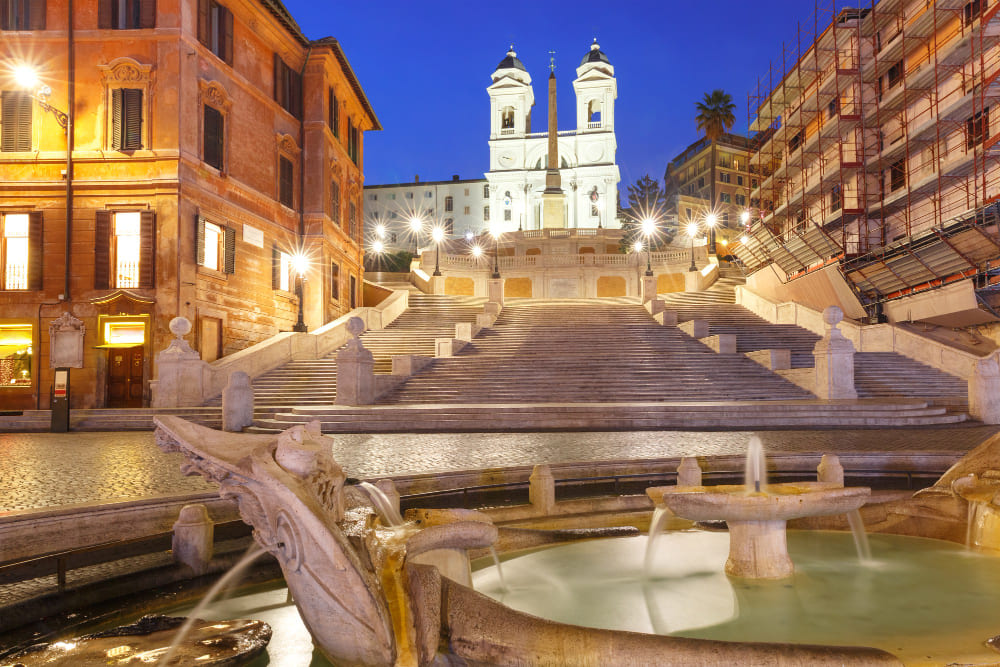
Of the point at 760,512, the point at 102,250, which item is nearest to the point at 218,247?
the point at 102,250

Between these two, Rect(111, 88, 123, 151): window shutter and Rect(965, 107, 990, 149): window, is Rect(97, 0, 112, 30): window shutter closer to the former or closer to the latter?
Rect(111, 88, 123, 151): window shutter

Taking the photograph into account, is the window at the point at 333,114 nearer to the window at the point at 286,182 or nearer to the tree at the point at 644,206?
the window at the point at 286,182

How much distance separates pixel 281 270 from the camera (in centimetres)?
2777

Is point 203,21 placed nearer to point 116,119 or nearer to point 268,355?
point 116,119

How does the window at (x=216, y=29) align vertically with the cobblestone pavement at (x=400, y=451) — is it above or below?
above

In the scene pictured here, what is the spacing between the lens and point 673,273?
44.9m

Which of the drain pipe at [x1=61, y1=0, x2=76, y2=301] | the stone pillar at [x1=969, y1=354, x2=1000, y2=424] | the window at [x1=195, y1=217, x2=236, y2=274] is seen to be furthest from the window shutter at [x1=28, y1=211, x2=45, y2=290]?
the stone pillar at [x1=969, y1=354, x2=1000, y2=424]

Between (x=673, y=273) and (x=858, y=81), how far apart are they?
15.0 meters

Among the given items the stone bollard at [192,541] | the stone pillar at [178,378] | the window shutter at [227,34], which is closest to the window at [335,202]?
the window shutter at [227,34]

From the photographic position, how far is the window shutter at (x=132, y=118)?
22016 millimetres

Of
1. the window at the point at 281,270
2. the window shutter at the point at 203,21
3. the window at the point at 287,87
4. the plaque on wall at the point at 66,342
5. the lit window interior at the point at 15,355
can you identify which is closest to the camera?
the plaque on wall at the point at 66,342

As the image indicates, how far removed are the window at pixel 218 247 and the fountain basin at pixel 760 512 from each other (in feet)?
69.6

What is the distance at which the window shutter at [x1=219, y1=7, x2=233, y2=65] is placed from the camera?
24.6 metres

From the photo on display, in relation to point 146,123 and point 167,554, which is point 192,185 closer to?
point 146,123
